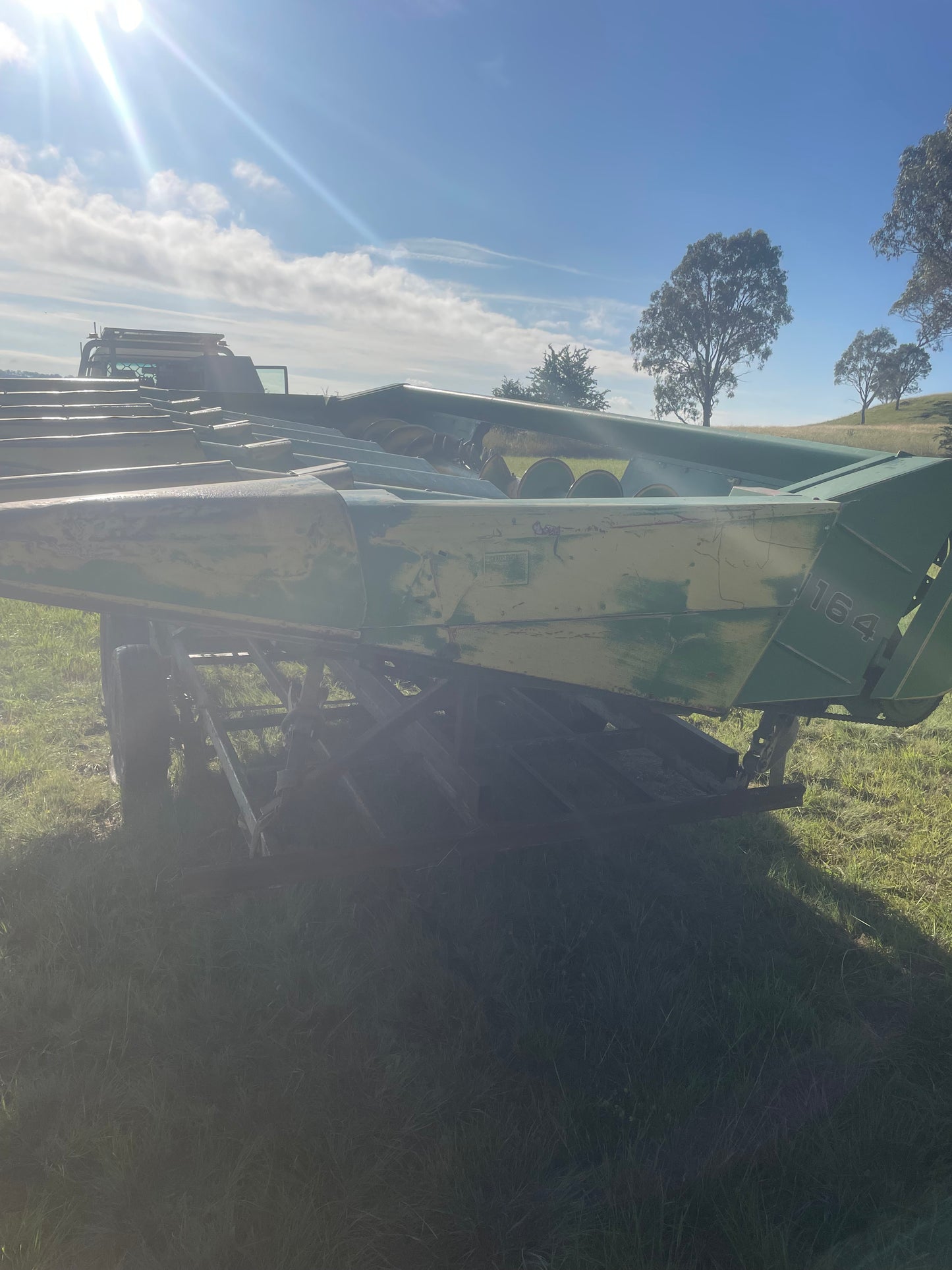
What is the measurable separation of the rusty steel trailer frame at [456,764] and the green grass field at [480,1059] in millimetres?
309

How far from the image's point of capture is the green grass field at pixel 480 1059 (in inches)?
68.4

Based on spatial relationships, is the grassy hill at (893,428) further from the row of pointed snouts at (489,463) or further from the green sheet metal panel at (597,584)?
the green sheet metal panel at (597,584)

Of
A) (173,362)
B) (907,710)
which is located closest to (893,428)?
(173,362)

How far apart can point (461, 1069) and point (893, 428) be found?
146 ft

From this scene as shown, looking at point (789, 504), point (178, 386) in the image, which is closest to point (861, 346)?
point (178, 386)

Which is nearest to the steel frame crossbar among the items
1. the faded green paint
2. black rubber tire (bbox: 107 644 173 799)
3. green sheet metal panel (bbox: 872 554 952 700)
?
black rubber tire (bbox: 107 644 173 799)

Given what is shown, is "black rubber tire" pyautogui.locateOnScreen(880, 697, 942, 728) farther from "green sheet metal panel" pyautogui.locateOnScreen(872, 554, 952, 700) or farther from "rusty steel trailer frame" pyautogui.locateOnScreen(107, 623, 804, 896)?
"rusty steel trailer frame" pyautogui.locateOnScreen(107, 623, 804, 896)

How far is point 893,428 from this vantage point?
39.3 m

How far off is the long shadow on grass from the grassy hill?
58.5 feet

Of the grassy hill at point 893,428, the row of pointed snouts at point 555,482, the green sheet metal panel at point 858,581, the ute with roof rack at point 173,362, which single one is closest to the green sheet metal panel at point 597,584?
the green sheet metal panel at point 858,581

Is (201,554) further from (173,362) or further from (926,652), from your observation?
(173,362)

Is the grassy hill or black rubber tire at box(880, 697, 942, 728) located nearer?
black rubber tire at box(880, 697, 942, 728)

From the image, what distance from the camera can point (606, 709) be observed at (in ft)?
14.0

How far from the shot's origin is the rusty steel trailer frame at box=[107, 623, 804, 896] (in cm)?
269
